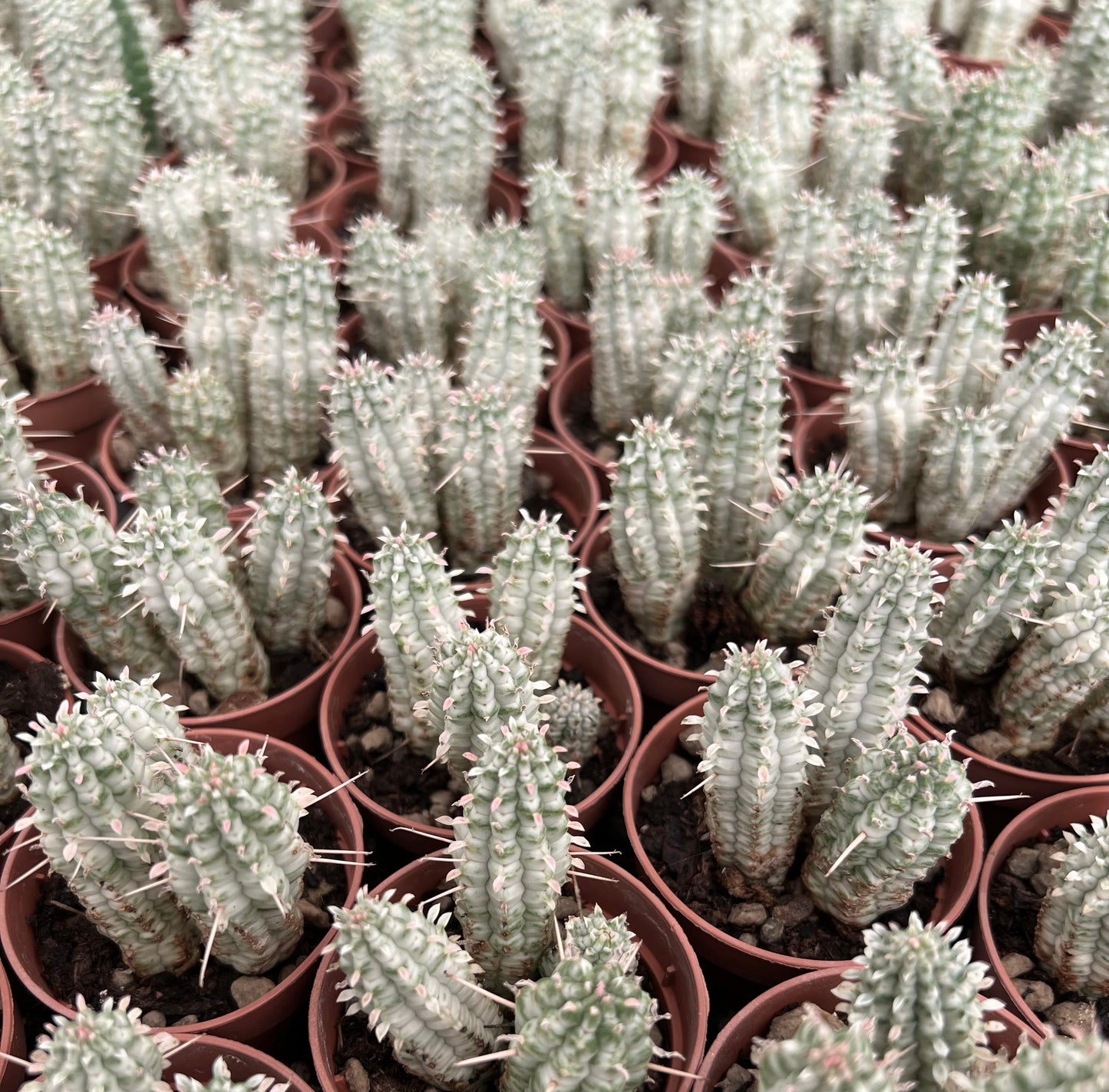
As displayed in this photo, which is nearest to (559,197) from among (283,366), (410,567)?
(283,366)

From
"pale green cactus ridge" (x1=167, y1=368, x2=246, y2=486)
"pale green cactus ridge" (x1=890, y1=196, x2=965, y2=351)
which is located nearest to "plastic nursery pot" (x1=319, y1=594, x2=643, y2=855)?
"pale green cactus ridge" (x1=167, y1=368, x2=246, y2=486)

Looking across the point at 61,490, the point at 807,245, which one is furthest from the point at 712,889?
the point at 61,490

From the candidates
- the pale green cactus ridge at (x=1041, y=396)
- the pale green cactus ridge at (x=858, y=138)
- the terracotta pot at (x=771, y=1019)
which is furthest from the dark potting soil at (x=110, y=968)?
the pale green cactus ridge at (x=858, y=138)

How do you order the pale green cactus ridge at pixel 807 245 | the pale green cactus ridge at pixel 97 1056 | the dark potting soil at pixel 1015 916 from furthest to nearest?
1. the pale green cactus ridge at pixel 807 245
2. the dark potting soil at pixel 1015 916
3. the pale green cactus ridge at pixel 97 1056

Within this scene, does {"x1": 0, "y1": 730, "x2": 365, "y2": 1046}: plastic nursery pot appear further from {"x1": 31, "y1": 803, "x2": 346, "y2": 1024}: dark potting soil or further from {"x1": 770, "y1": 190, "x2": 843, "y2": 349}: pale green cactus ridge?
{"x1": 770, "y1": 190, "x2": 843, "y2": 349}: pale green cactus ridge

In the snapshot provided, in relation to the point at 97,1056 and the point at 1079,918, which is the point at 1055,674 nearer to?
the point at 1079,918

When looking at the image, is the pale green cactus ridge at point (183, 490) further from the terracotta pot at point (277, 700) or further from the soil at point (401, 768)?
the soil at point (401, 768)
